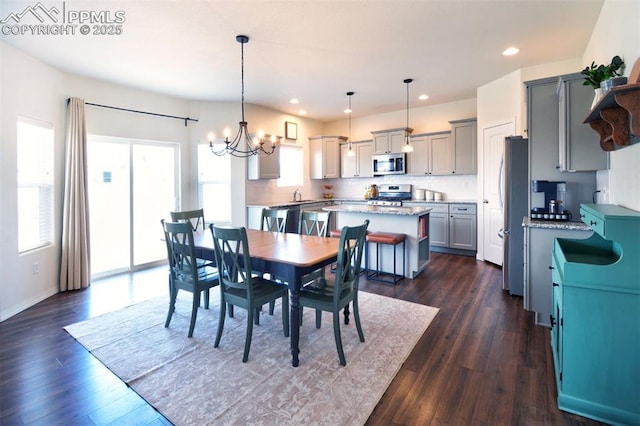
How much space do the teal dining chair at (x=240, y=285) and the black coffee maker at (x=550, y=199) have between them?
2.58 m

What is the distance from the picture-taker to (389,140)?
21.8 feet

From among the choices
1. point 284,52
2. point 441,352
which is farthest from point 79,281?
point 441,352

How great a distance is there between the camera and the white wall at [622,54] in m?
2.01

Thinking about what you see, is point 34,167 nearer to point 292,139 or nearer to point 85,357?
point 85,357

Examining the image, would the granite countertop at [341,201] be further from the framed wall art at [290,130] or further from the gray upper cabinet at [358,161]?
the framed wall art at [290,130]

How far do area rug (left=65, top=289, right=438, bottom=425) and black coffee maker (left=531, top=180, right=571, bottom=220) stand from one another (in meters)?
1.41

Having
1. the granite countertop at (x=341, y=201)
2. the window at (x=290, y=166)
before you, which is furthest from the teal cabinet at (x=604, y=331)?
the window at (x=290, y=166)

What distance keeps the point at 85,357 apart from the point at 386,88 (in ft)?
16.7

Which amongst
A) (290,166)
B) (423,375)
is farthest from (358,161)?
(423,375)

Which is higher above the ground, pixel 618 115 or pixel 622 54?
pixel 622 54

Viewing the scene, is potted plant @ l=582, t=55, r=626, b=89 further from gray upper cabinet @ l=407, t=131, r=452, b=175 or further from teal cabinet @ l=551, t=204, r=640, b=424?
gray upper cabinet @ l=407, t=131, r=452, b=175

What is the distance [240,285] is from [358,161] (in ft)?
17.3

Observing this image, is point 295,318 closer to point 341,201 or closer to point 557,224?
point 557,224

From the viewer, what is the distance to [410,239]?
173 inches
